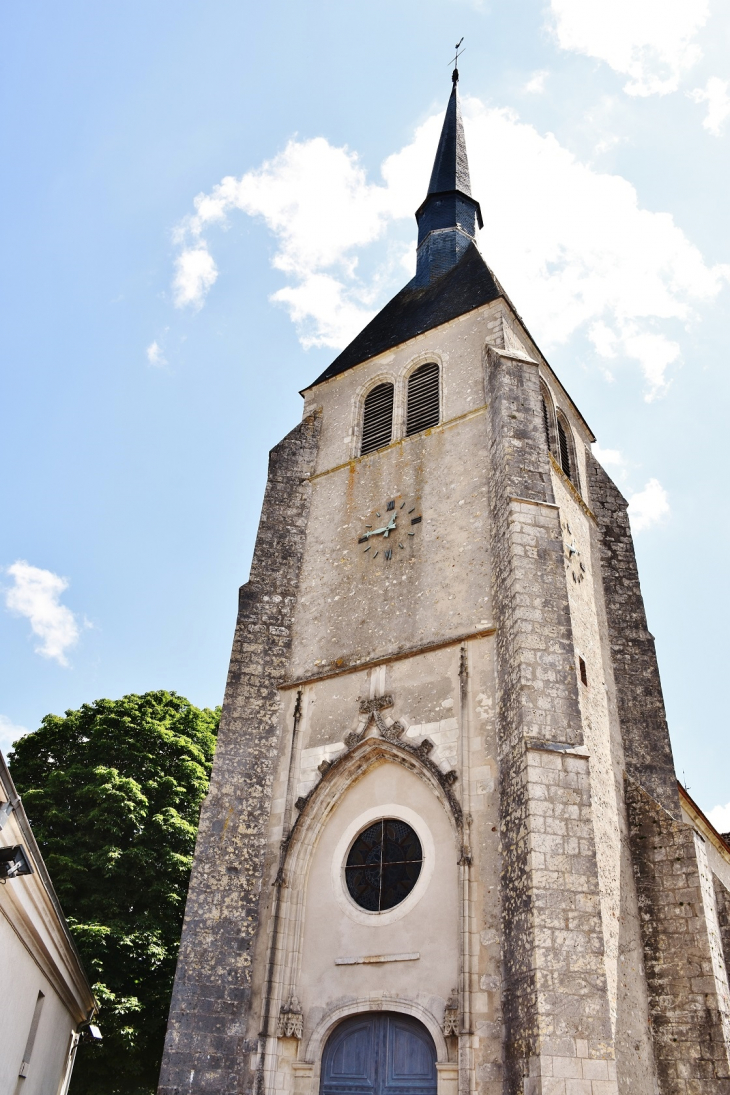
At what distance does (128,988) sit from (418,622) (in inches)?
312

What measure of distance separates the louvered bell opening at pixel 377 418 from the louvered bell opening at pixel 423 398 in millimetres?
399

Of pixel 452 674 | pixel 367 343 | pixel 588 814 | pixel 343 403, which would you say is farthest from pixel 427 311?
pixel 588 814

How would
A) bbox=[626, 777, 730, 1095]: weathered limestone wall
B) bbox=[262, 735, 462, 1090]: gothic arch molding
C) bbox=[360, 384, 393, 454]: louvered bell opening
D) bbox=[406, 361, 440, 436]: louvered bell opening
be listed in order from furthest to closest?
1. bbox=[360, 384, 393, 454]: louvered bell opening
2. bbox=[406, 361, 440, 436]: louvered bell opening
3. bbox=[262, 735, 462, 1090]: gothic arch molding
4. bbox=[626, 777, 730, 1095]: weathered limestone wall

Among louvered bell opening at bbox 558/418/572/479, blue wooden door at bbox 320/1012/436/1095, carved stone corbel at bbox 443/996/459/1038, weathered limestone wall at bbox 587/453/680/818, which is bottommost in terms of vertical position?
blue wooden door at bbox 320/1012/436/1095

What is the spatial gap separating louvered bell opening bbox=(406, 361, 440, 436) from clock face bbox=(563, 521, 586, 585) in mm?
2901

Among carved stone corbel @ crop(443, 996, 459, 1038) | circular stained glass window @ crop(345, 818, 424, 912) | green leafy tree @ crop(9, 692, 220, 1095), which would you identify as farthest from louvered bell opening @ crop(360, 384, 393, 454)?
carved stone corbel @ crop(443, 996, 459, 1038)

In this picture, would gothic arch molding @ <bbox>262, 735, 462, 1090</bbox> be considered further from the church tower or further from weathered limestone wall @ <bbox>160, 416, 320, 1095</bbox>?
weathered limestone wall @ <bbox>160, 416, 320, 1095</bbox>

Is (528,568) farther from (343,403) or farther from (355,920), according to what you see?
(343,403)

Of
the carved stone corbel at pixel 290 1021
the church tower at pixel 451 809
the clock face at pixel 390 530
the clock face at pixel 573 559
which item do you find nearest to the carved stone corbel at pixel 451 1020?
the church tower at pixel 451 809

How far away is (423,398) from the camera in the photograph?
566 inches

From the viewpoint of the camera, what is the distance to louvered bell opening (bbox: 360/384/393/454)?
1444 centimetres

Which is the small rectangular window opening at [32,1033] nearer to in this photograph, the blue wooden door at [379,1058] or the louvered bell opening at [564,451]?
the blue wooden door at [379,1058]

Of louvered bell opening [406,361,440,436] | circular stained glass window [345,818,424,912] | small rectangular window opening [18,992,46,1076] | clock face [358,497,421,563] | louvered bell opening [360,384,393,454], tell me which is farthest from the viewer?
louvered bell opening [360,384,393,454]

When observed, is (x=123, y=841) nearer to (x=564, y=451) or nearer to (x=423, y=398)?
(x=423, y=398)
